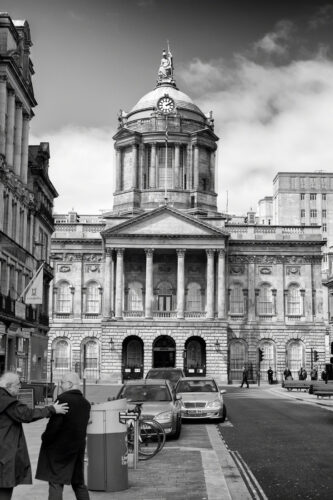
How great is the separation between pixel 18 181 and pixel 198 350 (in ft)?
130

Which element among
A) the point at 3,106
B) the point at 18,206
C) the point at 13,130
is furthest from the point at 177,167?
the point at 3,106

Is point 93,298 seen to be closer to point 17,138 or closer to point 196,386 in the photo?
point 17,138

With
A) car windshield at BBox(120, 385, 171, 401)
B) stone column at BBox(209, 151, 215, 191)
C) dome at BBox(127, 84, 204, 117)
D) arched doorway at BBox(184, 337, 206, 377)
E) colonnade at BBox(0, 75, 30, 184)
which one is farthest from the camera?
dome at BBox(127, 84, 204, 117)

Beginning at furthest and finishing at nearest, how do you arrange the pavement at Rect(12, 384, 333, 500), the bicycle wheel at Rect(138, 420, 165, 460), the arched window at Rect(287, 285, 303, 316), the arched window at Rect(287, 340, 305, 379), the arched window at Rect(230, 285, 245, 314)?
1. the arched window at Rect(287, 285, 303, 316)
2. the arched window at Rect(230, 285, 245, 314)
3. the arched window at Rect(287, 340, 305, 379)
4. the bicycle wheel at Rect(138, 420, 165, 460)
5. the pavement at Rect(12, 384, 333, 500)

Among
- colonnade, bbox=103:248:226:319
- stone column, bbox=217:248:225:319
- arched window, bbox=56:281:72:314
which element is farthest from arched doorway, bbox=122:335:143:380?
stone column, bbox=217:248:225:319

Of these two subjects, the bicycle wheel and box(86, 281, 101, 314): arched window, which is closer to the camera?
the bicycle wheel

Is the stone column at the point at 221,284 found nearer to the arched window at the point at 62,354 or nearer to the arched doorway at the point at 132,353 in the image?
the arched doorway at the point at 132,353

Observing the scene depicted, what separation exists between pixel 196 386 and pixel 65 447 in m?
18.6

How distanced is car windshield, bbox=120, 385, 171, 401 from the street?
6.69 feet

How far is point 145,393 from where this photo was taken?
2245cm

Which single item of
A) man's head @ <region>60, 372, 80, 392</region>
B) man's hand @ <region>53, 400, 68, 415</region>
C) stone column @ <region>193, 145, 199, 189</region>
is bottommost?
man's hand @ <region>53, 400, 68, 415</region>

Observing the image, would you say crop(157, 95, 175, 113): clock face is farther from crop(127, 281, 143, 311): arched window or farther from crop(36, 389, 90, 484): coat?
crop(36, 389, 90, 484): coat

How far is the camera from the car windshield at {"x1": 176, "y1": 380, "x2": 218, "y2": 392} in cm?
2816

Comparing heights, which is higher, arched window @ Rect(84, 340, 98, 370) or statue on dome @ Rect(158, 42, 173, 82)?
statue on dome @ Rect(158, 42, 173, 82)
